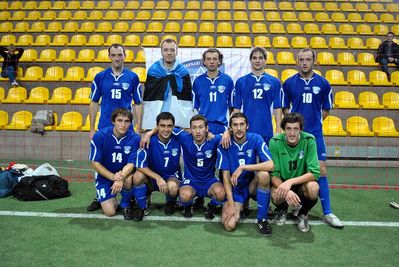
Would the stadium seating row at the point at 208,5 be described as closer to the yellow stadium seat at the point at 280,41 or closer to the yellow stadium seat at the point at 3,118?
the yellow stadium seat at the point at 280,41

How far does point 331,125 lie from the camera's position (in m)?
A: 7.61

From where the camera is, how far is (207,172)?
407cm

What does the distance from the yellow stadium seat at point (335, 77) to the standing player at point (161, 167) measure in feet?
19.8

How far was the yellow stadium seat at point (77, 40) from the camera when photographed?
34.9 ft

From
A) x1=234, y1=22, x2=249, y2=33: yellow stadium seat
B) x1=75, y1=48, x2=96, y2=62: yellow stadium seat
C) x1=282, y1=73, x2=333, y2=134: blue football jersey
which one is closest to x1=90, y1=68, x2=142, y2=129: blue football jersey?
x1=282, y1=73, x2=333, y2=134: blue football jersey

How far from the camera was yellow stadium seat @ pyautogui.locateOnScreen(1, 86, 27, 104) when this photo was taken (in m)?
8.34

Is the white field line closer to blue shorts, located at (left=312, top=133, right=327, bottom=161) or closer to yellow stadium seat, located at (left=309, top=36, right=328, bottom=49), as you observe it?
blue shorts, located at (left=312, top=133, right=327, bottom=161)

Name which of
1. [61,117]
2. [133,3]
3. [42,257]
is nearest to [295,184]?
[42,257]

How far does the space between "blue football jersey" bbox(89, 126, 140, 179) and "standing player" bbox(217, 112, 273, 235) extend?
1023mm

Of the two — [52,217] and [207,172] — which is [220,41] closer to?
[207,172]

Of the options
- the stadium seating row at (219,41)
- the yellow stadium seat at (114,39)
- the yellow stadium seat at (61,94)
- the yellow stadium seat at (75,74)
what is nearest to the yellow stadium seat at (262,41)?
the stadium seating row at (219,41)

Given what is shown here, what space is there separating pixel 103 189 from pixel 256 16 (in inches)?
395

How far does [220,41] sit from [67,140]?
215 inches

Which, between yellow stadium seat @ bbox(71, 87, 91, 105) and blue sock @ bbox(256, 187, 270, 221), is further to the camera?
yellow stadium seat @ bbox(71, 87, 91, 105)
